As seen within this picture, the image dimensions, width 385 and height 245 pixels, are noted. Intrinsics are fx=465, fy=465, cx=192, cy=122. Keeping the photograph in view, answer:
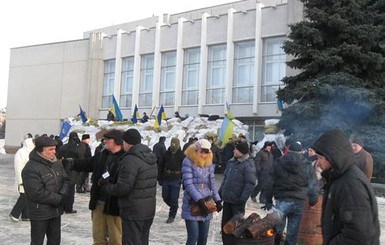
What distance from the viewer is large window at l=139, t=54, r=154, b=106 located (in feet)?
103

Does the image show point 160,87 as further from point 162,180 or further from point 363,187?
point 363,187

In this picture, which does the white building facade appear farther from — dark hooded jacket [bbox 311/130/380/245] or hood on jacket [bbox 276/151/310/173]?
dark hooded jacket [bbox 311/130/380/245]

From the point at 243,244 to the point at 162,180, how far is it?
14.7 ft

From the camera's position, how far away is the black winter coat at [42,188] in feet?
16.5

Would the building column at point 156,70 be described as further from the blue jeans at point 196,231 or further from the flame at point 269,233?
the flame at point 269,233

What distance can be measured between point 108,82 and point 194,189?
95.7 feet

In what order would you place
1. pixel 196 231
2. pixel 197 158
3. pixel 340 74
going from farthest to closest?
pixel 340 74, pixel 197 158, pixel 196 231

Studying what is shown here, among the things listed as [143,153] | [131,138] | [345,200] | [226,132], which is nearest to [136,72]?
[226,132]

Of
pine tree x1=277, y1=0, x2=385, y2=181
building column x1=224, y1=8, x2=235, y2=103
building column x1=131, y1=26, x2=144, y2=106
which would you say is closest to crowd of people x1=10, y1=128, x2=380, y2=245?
pine tree x1=277, y1=0, x2=385, y2=181

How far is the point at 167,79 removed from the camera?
30.6m

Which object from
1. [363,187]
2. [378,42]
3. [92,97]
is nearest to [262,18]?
[378,42]

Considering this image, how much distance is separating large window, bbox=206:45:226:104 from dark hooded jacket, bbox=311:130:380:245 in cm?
2441

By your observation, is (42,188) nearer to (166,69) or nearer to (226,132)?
(226,132)

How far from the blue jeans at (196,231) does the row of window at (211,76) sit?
1937 cm
